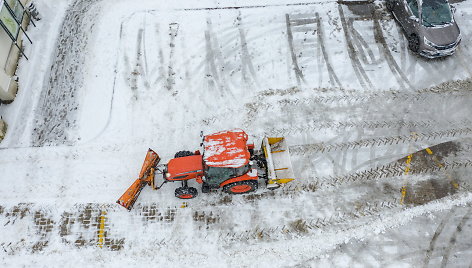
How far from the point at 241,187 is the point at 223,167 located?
41.9 inches

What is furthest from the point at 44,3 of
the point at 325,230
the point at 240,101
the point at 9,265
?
the point at 325,230

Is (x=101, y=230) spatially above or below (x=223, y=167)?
below

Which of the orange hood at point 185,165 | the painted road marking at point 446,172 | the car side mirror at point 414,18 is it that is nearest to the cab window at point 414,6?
the car side mirror at point 414,18

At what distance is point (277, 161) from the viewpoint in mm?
10977

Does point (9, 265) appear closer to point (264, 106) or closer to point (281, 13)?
point (264, 106)

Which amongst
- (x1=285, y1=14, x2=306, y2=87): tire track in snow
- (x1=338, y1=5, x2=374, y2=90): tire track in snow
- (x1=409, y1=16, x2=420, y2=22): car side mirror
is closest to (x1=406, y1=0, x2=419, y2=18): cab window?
(x1=409, y1=16, x2=420, y2=22): car side mirror

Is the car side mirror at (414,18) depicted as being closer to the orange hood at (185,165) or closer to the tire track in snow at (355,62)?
the tire track in snow at (355,62)

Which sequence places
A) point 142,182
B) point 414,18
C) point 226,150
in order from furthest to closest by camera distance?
point 414,18
point 142,182
point 226,150

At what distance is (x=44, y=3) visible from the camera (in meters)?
14.9

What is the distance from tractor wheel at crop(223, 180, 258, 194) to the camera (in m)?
10.2

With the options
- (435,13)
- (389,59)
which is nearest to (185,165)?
(389,59)

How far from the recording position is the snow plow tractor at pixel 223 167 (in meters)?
9.90

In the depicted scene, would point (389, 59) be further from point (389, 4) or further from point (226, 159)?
point (226, 159)

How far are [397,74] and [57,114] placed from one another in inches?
491
